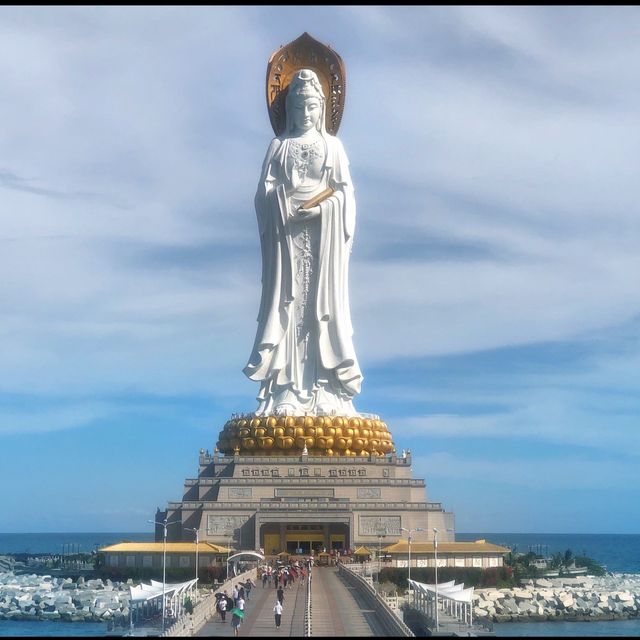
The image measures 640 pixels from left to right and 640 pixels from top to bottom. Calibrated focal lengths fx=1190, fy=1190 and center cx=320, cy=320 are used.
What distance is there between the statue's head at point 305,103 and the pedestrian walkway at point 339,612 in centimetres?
2006

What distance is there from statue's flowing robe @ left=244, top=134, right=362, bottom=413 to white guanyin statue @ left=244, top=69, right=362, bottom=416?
0.04 metres

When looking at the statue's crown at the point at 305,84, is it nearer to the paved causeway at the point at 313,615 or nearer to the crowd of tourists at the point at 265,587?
the crowd of tourists at the point at 265,587

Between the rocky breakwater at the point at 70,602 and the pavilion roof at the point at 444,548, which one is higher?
the pavilion roof at the point at 444,548

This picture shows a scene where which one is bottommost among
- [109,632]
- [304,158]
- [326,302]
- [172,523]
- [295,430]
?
[109,632]

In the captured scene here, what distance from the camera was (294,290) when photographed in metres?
44.8

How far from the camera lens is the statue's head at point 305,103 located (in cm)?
4541

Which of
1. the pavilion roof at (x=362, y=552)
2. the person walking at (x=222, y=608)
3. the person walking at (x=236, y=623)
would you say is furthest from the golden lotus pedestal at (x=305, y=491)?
the person walking at (x=236, y=623)

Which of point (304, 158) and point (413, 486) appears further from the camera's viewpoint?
point (304, 158)

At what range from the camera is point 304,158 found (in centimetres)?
4519

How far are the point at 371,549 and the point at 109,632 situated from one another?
32.5 ft

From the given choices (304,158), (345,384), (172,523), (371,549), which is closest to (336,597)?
(371,549)

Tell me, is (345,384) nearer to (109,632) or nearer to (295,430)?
(295,430)

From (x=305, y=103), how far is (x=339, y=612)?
83.4 feet

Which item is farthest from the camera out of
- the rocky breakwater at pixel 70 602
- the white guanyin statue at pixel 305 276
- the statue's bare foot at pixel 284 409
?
the white guanyin statue at pixel 305 276
